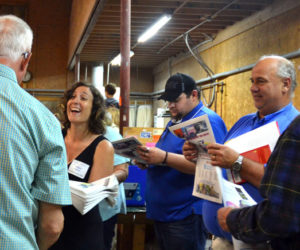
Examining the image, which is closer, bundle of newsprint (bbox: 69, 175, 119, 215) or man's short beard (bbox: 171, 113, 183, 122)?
bundle of newsprint (bbox: 69, 175, 119, 215)

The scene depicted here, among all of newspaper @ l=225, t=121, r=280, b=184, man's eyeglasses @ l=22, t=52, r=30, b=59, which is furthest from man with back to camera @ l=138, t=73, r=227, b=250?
man's eyeglasses @ l=22, t=52, r=30, b=59

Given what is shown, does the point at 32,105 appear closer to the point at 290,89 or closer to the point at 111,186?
the point at 111,186

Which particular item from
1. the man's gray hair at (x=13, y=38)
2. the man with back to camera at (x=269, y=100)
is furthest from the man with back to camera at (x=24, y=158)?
the man with back to camera at (x=269, y=100)

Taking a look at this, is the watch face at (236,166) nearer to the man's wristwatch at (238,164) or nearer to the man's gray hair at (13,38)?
the man's wristwatch at (238,164)

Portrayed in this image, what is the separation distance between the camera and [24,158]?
1406 mm

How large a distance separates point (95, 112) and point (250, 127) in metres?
1.20

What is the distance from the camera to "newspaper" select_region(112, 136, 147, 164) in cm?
265

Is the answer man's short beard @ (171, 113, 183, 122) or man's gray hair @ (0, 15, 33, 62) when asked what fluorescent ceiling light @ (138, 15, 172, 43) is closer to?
man's short beard @ (171, 113, 183, 122)

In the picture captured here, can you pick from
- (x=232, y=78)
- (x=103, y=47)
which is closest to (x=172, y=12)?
(x=232, y=78)

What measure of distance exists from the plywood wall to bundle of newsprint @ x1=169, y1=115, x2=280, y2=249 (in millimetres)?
4479

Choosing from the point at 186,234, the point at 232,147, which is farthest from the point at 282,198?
the point at 186,234

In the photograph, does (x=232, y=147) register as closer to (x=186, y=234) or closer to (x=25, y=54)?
(x=186, y=234)

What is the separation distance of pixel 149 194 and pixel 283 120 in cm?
118

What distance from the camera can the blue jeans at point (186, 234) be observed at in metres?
2.56
